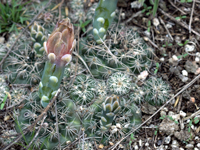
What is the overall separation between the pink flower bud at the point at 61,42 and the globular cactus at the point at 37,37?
610 millimetres

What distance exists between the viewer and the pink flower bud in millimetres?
1441

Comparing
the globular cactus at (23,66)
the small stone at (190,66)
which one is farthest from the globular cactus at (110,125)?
the small stone at (190,66)

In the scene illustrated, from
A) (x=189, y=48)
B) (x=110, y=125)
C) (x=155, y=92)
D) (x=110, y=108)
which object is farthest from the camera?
(x=189, y=48)

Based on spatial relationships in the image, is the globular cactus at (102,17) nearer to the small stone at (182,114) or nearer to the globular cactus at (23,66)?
the globular cactus at (23,66)

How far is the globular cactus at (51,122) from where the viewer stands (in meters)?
1.85

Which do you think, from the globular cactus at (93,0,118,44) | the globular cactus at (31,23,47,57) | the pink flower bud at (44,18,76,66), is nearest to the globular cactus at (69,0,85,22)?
the globular cactus at (93,0,118,44)

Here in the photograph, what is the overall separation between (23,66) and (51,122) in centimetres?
61

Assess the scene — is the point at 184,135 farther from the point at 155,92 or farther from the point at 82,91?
the point at 82,91

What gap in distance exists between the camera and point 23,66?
212 cm

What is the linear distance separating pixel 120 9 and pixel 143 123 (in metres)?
1.35

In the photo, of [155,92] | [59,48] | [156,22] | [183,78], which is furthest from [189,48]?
[59,48]

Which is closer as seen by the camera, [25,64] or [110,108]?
[110,108]

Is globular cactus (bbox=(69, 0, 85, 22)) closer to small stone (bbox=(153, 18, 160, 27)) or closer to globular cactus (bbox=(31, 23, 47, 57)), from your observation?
globular cactus (bbox=(31, 23, 47, 57))

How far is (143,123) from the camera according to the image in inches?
78.5
